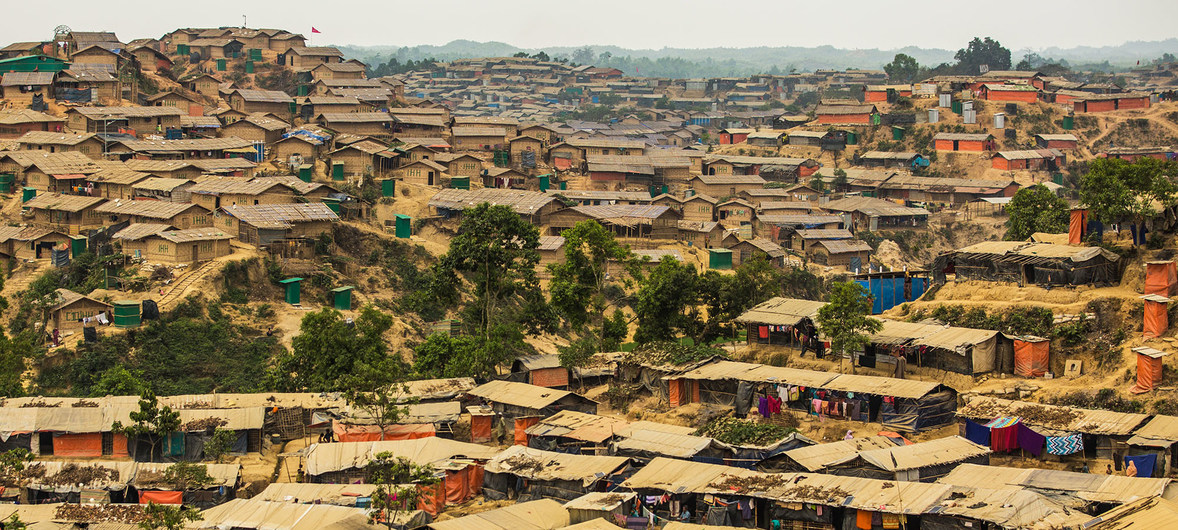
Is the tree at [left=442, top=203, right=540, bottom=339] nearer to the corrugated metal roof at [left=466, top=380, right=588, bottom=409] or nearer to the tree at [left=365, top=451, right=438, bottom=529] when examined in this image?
the corrugated metal roof at [left=466, top=380, right=588, bottom=409]

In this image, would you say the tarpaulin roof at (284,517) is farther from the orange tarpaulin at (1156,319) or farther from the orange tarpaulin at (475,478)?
the orange tarpaulin at (1156,319)

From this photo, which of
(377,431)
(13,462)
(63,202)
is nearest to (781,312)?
(377,431)

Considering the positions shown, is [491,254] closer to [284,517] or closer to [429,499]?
[429,499]

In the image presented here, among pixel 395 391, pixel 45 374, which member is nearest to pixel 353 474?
pixel 395 391

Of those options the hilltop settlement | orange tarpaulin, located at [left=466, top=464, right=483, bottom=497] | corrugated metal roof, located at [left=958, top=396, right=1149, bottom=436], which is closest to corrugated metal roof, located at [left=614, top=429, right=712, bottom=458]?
the hilltop settlement

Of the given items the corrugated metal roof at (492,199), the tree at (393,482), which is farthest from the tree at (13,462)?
the corrugated metal roof at (492,199)

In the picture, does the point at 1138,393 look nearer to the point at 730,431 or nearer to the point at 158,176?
the point at 730,431
